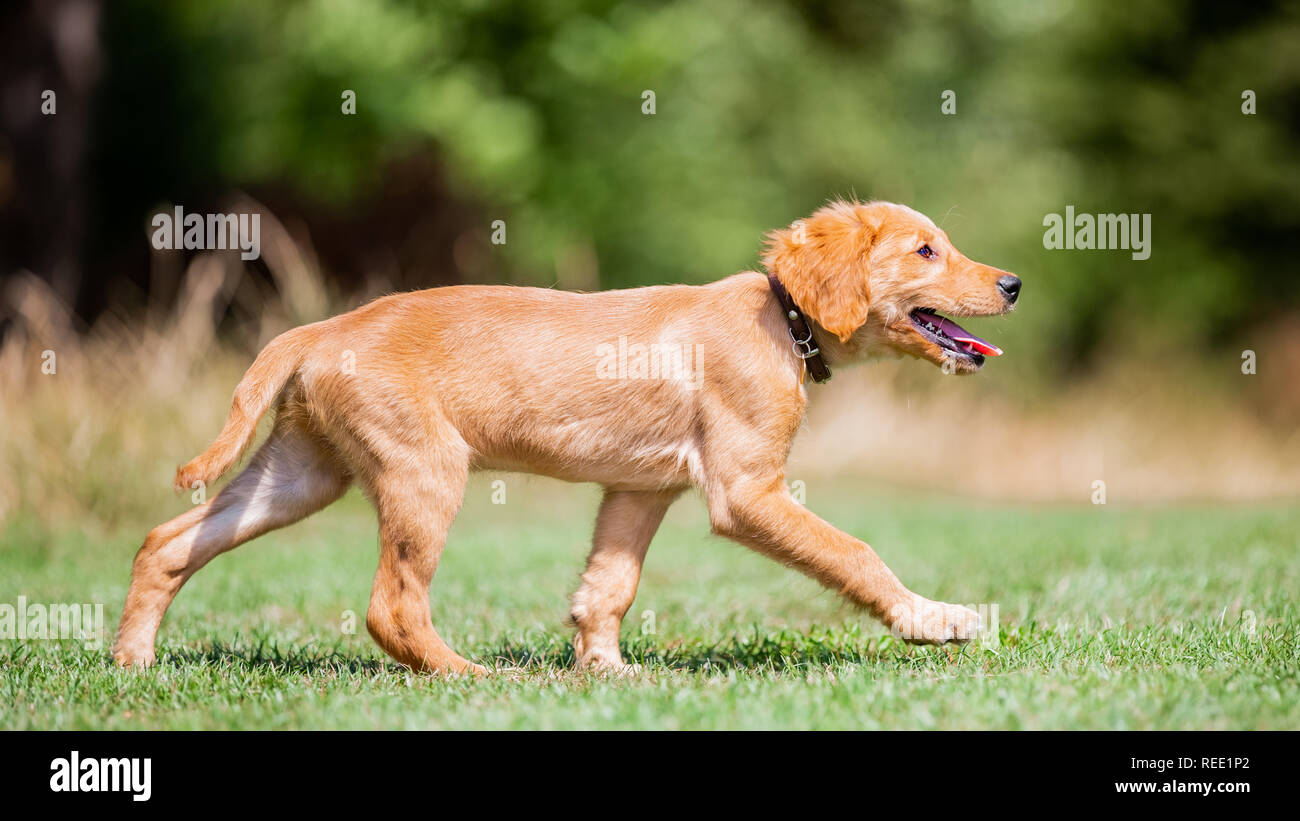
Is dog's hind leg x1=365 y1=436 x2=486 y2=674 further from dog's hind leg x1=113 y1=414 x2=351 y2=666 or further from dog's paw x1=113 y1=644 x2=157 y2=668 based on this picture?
dog's paw x1=113 y1=644 x2=157 y2=668

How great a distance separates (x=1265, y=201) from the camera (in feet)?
82.1

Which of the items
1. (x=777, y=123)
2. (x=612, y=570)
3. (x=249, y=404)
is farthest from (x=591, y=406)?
(x=777, y=123)

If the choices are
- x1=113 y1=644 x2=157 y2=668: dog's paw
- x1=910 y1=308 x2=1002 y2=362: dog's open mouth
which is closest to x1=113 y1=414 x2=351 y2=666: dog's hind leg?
x1=113 y1=644 x2=157 y2=668: dog's paw

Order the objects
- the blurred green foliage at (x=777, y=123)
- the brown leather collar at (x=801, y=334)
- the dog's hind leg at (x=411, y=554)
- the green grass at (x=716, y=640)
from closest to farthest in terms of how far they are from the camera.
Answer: the green grass at (x=716, y=640) → the dog's hind leg at (x=411, y=554) → the brown leather collar at (x=801, y=334) → the blurred green foliage at (x=777, y=123)

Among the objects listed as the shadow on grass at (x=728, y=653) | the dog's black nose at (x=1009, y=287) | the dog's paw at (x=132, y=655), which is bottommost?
the shadow on grass at (x=728, y=653)

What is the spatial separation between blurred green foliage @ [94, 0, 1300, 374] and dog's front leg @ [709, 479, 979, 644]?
50.3ft

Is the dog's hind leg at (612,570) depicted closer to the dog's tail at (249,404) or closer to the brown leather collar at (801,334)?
the brown leather collar at (801,334)

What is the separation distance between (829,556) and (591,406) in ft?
3.55

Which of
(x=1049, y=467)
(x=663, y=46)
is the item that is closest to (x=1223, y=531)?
(x=1049, y=467)

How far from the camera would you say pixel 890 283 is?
5.31 metres

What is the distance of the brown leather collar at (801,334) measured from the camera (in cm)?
526

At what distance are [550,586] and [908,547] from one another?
2937 millimetres

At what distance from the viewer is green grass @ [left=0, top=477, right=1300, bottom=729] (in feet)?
13.4

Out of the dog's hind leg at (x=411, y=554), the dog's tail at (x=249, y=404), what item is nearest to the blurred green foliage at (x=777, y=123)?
the dog's tail at (x=249, y=404)
